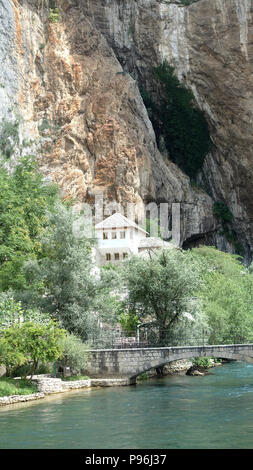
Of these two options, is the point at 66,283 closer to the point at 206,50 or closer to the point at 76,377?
the point at 76,377

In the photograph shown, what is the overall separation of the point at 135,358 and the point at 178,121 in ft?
151

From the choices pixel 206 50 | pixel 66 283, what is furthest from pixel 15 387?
pixel 206 50

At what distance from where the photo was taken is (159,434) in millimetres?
17734

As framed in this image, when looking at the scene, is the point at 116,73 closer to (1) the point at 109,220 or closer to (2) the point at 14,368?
(1) the point at 109,220

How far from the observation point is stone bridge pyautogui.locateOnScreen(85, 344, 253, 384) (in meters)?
31.1

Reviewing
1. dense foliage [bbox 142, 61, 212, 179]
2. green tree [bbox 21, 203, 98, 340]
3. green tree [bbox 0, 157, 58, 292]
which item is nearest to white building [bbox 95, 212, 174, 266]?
green tree [bbox 0, 157, 58, 292]

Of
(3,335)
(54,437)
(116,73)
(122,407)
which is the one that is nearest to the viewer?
(54,437)

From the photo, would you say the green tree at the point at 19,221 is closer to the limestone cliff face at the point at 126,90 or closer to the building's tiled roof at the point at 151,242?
the limestone cliff face at the point at 126,90

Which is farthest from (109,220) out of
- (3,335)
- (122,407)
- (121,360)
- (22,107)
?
(122,407)

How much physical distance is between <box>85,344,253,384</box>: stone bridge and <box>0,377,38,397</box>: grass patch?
5481mm

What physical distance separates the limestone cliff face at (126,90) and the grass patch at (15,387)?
31524mm

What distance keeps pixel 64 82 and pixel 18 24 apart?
22.9 ft

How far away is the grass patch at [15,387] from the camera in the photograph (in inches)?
974

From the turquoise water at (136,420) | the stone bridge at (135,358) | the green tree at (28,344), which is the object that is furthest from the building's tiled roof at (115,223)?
the green tree at (28,344)
